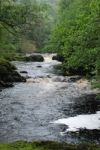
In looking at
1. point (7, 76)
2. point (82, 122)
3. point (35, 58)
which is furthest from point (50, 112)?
point (35, 58)

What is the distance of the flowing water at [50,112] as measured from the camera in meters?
20.1

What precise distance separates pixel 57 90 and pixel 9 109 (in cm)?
927

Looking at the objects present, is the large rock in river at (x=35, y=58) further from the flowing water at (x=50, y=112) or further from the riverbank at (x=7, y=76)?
the flowing water at (x=50, y=112)

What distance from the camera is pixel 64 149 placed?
43.4 ft

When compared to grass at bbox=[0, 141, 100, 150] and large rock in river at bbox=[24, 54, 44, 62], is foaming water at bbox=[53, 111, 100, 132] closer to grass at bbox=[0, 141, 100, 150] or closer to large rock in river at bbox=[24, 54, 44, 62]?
grass at bbox=[0, 141, 100, 150]

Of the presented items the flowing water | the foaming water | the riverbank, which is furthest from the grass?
the riverbank

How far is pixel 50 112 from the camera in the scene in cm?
2559

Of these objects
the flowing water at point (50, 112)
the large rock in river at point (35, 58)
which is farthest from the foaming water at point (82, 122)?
the large rock in river at point (35, 58)

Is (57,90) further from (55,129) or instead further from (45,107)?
(55,129)

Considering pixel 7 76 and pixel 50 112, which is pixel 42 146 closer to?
pixel 50 112

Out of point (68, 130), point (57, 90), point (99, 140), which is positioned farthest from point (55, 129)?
point (57, 90)

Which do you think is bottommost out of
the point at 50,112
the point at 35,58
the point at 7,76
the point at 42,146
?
the point at 35,58

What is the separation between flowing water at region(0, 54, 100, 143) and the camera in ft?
66.1

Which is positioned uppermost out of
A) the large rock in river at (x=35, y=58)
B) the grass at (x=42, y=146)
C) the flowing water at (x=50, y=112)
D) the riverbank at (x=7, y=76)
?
the grass at (x=42, y=146)
